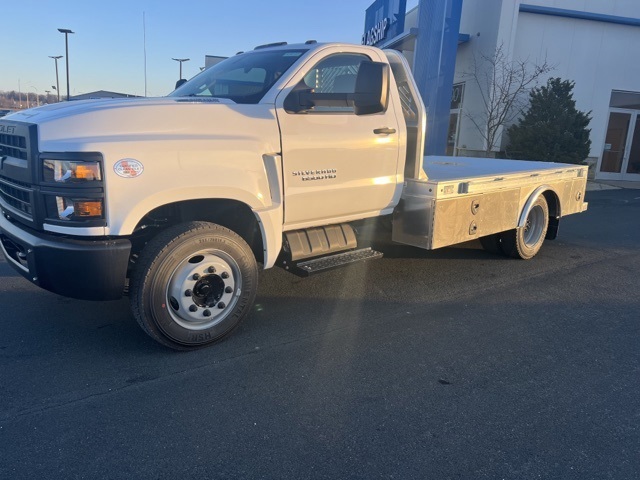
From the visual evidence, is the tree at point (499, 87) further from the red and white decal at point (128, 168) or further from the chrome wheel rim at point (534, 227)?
the red and white decal at point (128, 168)

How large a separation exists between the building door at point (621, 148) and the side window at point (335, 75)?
16651 millimetres

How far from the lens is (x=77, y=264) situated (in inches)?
132

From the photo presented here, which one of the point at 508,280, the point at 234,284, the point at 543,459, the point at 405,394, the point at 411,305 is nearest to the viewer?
the point at 543,459

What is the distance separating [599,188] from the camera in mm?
16547

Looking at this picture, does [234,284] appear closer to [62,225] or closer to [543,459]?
[62,225]

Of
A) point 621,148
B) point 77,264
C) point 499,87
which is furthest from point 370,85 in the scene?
point 621,148

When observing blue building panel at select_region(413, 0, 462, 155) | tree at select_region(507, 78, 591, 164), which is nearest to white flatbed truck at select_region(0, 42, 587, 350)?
blue building panel at select_region(413, 0, 462, 155)

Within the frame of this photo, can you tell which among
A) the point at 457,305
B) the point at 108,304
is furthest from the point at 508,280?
the point at 108,304

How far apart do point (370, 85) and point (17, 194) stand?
2870 mm

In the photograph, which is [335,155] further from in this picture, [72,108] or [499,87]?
[499,87]

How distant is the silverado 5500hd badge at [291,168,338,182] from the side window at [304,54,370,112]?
1.72ft

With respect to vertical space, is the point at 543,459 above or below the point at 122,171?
below

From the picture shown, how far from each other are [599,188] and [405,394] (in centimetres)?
1596

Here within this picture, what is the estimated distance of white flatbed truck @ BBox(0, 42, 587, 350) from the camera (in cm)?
336
